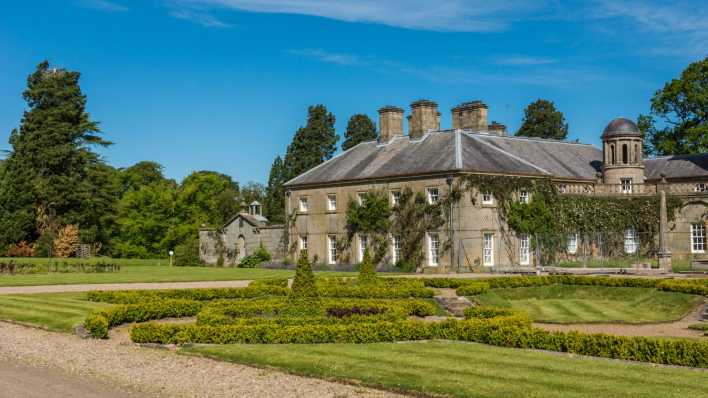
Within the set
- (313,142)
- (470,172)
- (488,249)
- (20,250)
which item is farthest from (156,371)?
(313,142)

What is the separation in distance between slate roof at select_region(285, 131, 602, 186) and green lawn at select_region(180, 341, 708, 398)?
1025 inches

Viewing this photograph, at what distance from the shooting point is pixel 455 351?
14203 millimetres

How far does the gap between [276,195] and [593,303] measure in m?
48.8

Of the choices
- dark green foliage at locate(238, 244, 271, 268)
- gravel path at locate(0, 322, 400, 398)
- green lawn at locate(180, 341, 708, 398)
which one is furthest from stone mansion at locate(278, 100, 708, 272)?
gravel path at locate(0, 322, 400, 398)

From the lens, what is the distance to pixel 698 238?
4256cm

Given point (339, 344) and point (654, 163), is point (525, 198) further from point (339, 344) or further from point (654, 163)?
point (339, 344)

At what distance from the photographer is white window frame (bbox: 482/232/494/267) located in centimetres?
4019

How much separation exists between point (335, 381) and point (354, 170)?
3481 centimetres

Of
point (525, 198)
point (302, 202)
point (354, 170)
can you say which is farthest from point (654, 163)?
point (302, 202)

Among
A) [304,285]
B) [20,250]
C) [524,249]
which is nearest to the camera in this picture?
[304,285]

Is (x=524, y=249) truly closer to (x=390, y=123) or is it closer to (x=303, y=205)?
(x=390, y=123)

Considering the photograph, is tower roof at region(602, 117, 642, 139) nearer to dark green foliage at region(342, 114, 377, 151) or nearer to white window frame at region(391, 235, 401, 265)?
white window frame at region(391, 235, 401, 265)

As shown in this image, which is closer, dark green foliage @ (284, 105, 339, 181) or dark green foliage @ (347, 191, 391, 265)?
dark green foliage @ (347, 191, 391, 265)

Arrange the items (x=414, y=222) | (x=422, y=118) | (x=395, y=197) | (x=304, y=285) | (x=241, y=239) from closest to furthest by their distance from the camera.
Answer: (x=304, y=285) < (x=414, y=222) < (x=395, y=197) < (x=422, y=118) < (x=241, y=239)
